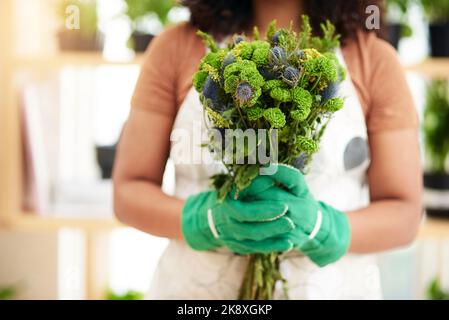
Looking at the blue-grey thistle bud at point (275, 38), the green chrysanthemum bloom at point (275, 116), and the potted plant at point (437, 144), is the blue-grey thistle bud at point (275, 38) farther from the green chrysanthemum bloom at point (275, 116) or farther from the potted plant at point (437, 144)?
the potted plant at point (437, 144)

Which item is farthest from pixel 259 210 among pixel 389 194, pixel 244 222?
pixel 389 194

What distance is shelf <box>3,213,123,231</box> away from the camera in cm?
144

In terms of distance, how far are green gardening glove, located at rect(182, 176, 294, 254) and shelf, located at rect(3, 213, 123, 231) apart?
744mm

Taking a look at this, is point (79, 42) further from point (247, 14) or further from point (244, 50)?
point (244, 50)

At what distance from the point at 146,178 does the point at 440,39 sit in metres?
0.86

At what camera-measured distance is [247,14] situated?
Answer: 30.3 inches

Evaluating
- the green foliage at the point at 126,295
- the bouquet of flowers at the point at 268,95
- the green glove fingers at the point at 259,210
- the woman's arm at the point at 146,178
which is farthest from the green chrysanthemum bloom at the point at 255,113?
the green foliage at the point at 126,295

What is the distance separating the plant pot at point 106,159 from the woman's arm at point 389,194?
2.49 ft

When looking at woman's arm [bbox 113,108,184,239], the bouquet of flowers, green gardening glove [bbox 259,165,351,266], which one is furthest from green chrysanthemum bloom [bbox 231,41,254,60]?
woman's arm [bbox 113,108,184,239]

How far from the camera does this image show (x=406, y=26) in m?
1.39

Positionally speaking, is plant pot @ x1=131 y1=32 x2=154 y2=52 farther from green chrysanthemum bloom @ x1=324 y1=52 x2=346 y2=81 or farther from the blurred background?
green chrysanthemum bloom @ x1=324 y1=52 x2=346 y2=81

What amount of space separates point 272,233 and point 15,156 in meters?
0.97

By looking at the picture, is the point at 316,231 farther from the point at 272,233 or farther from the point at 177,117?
the point at 177,117

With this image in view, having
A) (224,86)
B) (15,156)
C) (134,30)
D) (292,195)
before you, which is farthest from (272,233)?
(15,156)
